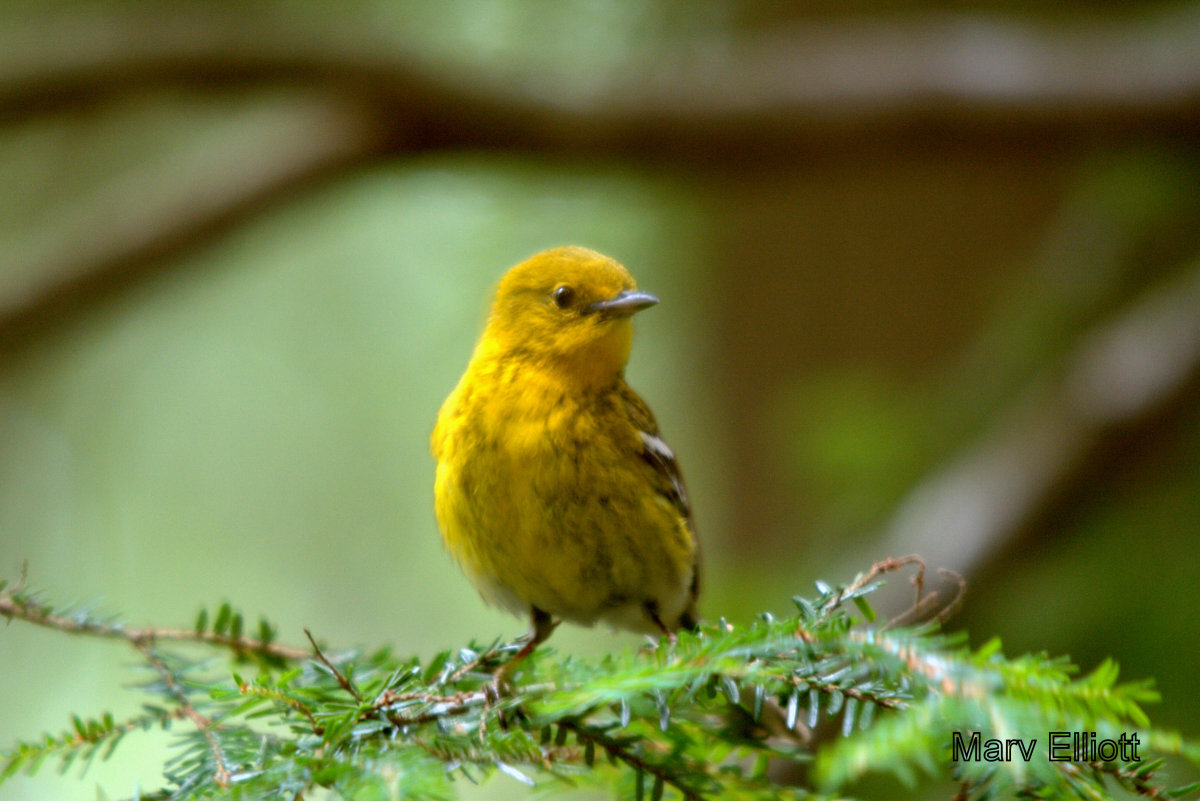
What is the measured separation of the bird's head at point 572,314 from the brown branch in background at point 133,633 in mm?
1289

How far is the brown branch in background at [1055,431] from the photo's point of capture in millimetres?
4473

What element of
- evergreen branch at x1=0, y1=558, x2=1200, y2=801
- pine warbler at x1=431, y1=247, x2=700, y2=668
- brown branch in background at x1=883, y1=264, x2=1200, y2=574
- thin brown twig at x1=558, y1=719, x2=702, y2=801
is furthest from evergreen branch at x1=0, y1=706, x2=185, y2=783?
brown branch in background at x1=883, y1=264, x2=1200, y2=574

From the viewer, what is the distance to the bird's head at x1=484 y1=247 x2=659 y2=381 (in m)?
3.45

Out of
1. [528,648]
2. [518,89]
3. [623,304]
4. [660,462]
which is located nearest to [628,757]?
[528,648]

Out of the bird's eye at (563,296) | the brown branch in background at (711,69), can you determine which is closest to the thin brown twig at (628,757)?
the bird's eye at (563,296)

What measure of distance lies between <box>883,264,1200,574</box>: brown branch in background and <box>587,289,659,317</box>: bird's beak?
5.81 feet

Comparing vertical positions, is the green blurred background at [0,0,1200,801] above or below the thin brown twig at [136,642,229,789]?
above

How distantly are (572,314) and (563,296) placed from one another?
82 millimetres

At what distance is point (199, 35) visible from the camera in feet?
15.1

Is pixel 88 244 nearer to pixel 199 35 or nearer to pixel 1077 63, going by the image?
pixel 199 35

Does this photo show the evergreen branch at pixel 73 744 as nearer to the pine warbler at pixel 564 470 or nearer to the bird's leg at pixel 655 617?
the pine warbler at pixel 564 470

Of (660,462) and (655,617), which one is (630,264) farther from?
(655,617)

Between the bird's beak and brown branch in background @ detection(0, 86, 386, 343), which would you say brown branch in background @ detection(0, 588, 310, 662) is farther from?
brown branch in background @ detection(0, 86, 386, 343)

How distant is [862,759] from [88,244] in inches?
171
